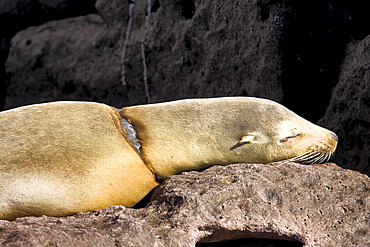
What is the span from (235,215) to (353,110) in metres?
1.70

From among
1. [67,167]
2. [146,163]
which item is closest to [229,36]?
[146,163]

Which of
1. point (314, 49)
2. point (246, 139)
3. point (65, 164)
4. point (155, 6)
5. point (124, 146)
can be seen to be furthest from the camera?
point (155, 6)

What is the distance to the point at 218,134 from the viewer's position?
2.87 m

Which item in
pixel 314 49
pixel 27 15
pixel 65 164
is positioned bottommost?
pixel 65 164

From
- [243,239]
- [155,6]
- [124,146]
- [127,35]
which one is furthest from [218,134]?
[127,35]

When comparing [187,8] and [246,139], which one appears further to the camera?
[187,8]

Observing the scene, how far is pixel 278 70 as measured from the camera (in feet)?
13.0

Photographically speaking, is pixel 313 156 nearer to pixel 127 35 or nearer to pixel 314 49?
pixel 314 49

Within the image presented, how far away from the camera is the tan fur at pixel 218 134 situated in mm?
2781

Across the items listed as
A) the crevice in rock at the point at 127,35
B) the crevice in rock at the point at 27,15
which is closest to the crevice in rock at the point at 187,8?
the crevice in rock at the point at 127,35

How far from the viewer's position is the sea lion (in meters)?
2.49

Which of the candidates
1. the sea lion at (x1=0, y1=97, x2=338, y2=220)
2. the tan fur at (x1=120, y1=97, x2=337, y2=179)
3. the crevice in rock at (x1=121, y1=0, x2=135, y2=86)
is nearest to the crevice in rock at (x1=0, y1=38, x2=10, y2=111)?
the crevice in rock at (x1=121, y1=0, x2=135, y2=86)

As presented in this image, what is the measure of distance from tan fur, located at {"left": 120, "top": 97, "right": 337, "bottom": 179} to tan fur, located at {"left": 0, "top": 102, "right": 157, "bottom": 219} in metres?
0.13

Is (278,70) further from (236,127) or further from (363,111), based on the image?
(236,127)
